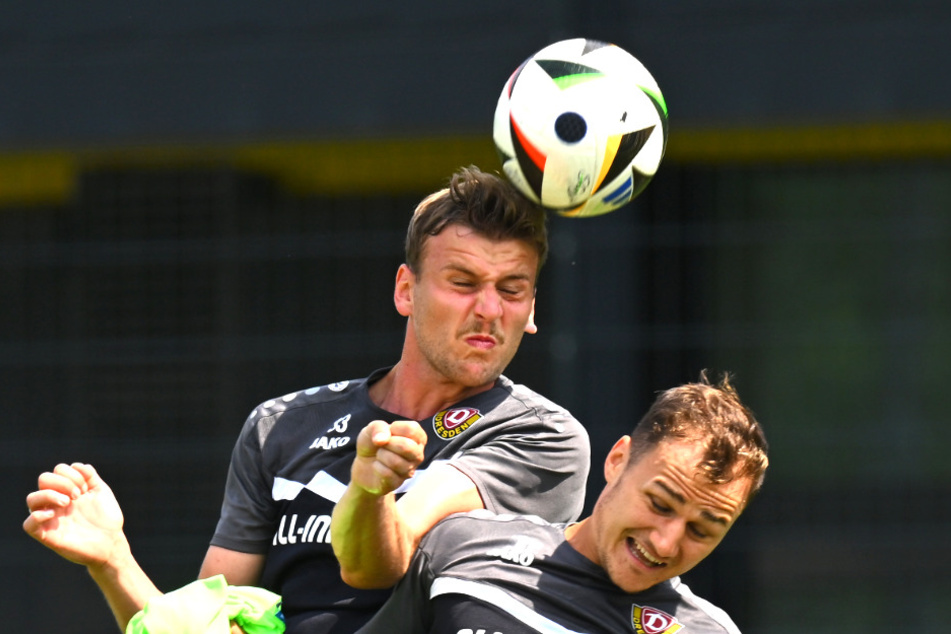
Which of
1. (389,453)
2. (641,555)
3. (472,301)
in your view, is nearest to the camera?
(389,453)

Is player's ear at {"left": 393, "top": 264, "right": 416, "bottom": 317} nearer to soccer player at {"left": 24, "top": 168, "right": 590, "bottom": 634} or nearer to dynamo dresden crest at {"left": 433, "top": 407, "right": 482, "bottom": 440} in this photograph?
soccer player at {"left": 24, "top": 168, "right": 590, "bottom": 634}

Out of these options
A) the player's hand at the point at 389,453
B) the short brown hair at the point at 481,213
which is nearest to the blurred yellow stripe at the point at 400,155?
the short brown hair at the point at 481,213

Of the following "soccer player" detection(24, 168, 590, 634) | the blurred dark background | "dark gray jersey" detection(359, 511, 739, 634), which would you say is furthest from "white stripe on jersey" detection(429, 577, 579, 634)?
the blurred dark background

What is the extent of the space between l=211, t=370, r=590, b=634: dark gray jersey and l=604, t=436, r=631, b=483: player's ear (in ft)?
0.91

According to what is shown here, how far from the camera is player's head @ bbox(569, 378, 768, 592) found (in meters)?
2.85

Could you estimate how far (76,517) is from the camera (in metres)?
3.04

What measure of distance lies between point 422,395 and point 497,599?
0.60 meters

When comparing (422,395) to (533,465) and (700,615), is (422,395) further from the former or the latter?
(700,615)

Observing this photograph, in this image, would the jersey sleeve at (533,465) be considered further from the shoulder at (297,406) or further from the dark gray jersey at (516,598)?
the shoulder at (297,406)

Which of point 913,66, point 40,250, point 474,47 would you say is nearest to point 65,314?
point 40,250

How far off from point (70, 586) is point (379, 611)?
4.42 m

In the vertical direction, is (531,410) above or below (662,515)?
above

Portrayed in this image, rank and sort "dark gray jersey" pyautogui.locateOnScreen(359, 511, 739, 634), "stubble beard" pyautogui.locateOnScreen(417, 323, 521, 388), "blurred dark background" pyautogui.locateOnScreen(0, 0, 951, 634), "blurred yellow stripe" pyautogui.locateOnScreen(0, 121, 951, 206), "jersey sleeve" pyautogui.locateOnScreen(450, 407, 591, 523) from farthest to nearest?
"blurred yellow stripe" pyautogui.locateOnScreen(0, 121, 951, 206) → "blurred dark background" pyautogui.locateOnScreen(0, 0, 951, 634) → "stubble beard" pyautogui.locateOnScreen(417, 323, 521, 388) → "jersey sleeve" pyautogui.locateOnScreen(450, 407, 591, 523) → "dark gray jersey" pyautogui.locateOnScreen(359, 511, 739, 634)

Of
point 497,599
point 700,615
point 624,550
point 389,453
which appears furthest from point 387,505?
point 700,615
